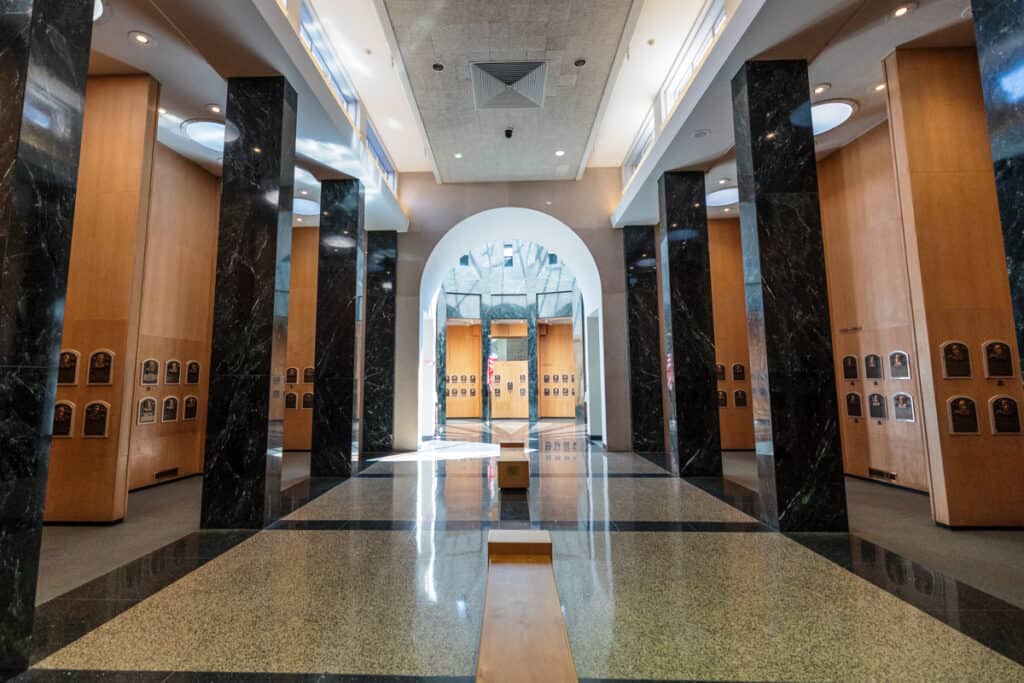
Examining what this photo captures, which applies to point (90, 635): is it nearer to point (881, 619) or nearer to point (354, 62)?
point (881, 619)

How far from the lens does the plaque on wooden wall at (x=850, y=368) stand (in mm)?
7621

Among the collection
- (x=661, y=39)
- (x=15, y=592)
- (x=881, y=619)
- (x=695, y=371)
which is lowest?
(x=881, y=619)

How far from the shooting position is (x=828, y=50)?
5164 millimetres

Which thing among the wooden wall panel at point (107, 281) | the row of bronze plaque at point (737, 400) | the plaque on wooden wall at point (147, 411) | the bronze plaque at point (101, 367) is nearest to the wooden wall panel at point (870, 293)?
the row of bronze plaque at point (737, 400)

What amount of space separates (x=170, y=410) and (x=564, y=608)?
7.57 metres

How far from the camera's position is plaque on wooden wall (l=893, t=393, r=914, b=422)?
6703 millimetres

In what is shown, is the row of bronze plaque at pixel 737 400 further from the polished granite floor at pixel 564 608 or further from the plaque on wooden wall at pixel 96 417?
the plaque on wooden wall at pixel 96 417

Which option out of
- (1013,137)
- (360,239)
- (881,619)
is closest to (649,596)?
(881,619)

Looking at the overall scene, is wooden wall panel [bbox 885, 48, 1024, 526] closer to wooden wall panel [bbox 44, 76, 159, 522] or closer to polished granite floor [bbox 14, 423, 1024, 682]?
polished granite floor [bbox 14, 423, 1024, 682]

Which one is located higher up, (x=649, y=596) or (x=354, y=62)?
(x=354, y=62)

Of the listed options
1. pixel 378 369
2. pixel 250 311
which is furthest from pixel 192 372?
pixel 250 311

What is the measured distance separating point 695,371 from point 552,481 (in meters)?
3.05

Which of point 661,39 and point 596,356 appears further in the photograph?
point 596,356

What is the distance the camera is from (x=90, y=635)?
Result: 2.72 meters
